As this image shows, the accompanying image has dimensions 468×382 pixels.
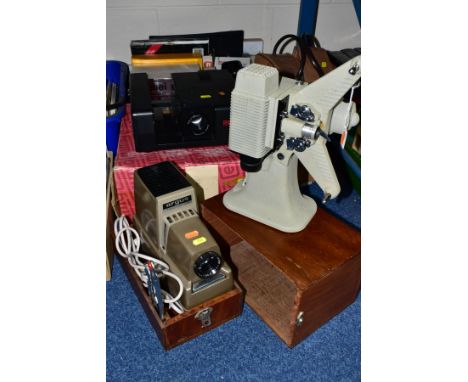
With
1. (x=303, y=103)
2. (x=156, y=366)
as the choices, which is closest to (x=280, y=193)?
(x=303, y=103)

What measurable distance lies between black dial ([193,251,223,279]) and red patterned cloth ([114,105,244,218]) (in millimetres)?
381

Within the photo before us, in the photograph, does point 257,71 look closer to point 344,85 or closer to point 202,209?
point 344,85

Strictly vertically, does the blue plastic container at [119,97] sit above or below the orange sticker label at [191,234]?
above

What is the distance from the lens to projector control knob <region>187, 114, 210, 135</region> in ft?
4.04

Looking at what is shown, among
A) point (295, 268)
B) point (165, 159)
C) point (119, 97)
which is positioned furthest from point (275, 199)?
point (119, 97)

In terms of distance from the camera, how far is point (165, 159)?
4.12ft

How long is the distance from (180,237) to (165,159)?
0.39 m

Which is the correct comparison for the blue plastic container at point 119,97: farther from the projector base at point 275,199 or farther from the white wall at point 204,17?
the projector base at point 275,199

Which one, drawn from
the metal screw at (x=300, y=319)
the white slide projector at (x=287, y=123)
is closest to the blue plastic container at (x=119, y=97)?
the white slide projector at (x=287, y=123)

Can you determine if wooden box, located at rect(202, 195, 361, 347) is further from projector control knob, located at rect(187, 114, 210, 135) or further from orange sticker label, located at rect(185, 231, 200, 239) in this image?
projector control knob, located at rect(187, 114, 210, 135)

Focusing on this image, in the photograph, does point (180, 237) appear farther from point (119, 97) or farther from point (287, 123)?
point (119, 97)

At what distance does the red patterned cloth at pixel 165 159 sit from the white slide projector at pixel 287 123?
0.87 feet

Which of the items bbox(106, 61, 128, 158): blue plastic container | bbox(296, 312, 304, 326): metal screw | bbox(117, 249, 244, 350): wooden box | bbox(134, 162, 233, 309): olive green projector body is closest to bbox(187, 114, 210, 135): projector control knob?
bbox(134, 162, 233, 309): olive green projector body

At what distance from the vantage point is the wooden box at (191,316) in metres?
0.96
